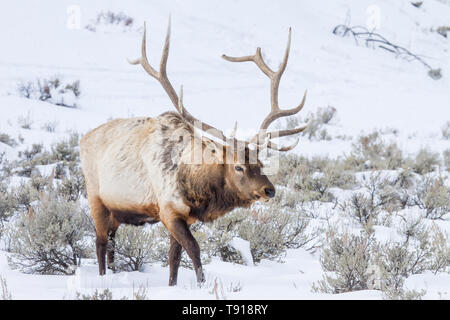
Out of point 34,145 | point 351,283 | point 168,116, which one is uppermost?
point 168,116

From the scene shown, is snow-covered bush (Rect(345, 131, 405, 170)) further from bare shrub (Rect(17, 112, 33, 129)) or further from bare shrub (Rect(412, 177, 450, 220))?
bare shrub (Rect(17, 112, 33, 129))

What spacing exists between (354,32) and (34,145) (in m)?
14.1

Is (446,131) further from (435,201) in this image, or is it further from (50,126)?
(50,126)

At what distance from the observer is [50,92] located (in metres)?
13.5

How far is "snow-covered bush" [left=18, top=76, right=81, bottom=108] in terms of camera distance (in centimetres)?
1341

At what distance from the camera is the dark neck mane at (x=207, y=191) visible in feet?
14.7

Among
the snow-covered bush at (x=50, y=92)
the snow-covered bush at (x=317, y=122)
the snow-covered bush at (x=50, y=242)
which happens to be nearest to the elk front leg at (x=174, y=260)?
the snow-covered bush at (x=50, y=242)

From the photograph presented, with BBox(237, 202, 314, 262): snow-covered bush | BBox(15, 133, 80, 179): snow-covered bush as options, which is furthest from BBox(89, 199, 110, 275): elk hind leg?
BBox(15, 133, 80, 179): snow-covered bush

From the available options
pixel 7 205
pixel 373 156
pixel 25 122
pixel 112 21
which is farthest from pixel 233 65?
pixel 7 205

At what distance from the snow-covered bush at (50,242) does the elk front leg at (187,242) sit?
120 centimetres

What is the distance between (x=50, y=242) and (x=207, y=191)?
1.59 m

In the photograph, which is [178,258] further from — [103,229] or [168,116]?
[168,116]
